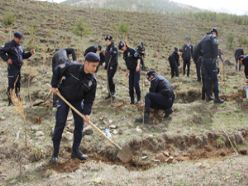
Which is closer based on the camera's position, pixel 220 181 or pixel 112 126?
pixel 220 181

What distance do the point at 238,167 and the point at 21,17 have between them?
74.3 ft

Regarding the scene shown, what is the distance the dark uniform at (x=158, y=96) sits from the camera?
25.7 feet

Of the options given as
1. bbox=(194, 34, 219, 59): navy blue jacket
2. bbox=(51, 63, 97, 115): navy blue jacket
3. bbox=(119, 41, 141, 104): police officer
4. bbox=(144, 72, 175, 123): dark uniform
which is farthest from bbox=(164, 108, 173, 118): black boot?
bbox=(51, 63, 97, 115): navy blue jacket

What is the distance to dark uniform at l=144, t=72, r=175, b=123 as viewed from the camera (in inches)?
308

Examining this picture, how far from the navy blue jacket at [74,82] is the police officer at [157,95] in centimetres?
225

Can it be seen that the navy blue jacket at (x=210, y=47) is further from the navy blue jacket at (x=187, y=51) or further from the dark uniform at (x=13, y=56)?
the navy blue jacket at (x=187, y=51)

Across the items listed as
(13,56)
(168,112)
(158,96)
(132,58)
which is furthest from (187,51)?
(13,56)

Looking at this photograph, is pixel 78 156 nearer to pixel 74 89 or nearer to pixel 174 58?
pixel 74 89

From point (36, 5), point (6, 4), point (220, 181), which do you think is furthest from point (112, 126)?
point (36, 5)

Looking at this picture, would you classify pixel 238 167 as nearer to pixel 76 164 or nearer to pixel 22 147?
pixel 76 164

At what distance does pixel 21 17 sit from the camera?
26.0m

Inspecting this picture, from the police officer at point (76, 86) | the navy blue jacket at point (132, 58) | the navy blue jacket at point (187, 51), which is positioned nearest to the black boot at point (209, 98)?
the navy blue jacket at point (132, 58)

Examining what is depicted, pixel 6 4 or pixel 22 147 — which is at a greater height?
pixel 6 4

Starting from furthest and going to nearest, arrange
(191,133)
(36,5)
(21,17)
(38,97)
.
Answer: (36,5)
(21,17)
(38,97)
(191,133)
